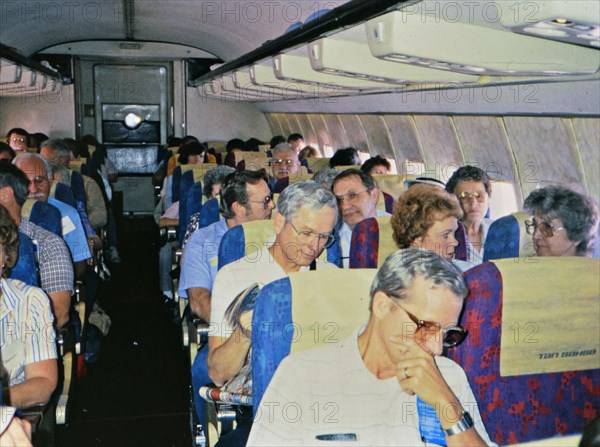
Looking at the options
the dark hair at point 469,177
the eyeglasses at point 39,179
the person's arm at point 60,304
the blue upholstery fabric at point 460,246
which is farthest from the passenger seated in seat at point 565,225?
the eyeglasses at point 39,179

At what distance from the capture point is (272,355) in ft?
9.23

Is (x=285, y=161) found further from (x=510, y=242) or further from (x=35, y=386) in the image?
(x=35, y=386)

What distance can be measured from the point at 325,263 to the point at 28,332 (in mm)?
1378

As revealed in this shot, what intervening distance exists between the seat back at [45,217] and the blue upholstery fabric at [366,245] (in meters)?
2.04

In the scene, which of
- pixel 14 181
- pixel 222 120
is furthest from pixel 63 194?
pixel 222 120

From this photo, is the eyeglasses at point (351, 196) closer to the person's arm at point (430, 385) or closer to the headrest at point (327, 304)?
the headrest at point (327, 304)

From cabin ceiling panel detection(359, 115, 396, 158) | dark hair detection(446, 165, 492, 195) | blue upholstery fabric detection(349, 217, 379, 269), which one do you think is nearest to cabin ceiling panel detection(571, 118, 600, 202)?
dark hair detection(446, 165, 492, 195)

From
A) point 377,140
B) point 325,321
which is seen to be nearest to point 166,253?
point 377,140

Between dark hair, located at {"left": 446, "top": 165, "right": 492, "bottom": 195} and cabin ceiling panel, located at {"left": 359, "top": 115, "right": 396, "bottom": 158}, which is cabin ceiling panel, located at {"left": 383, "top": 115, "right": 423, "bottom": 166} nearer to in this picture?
cabin ceiling panel, located at {"left": 359, "top": 115, "right": 396, "bottom": 158}

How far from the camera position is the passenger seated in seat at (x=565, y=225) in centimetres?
413

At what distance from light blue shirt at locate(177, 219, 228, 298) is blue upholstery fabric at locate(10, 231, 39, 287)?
3.21 feet

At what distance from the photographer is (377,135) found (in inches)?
436

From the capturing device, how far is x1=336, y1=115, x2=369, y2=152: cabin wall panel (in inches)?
465

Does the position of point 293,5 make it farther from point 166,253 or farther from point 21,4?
point 21,4
